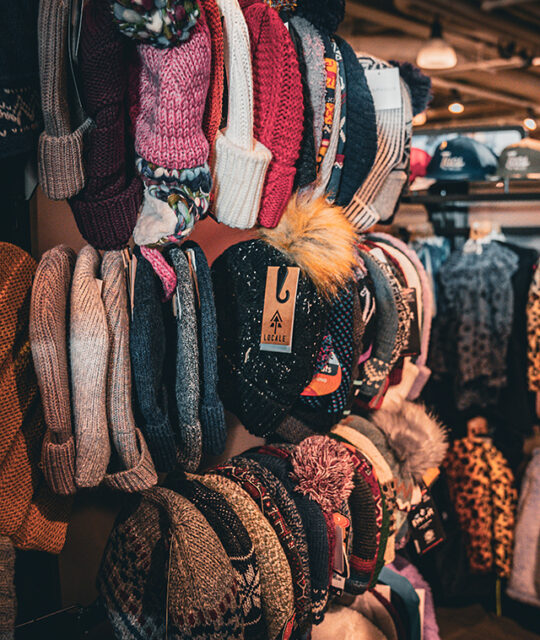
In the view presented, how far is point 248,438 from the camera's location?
6.27ft

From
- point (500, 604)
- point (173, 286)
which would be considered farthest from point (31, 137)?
point (500, 604)

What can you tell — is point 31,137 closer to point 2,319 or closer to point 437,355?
point 2,319

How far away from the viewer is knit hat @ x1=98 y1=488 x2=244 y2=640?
1.02 metres

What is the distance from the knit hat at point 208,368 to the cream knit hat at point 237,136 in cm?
19

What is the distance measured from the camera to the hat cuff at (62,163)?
3.17ft

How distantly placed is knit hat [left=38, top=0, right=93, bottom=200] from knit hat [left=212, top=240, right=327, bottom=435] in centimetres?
48

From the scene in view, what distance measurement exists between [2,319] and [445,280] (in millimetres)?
2455

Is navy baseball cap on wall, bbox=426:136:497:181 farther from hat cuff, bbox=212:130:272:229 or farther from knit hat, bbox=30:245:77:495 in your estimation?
knit hat, bbox=30:245:77:495

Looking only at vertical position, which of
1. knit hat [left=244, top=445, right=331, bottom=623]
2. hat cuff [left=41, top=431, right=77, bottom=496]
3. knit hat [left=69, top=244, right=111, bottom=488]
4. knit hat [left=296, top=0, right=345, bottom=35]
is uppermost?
knit hat [left=296, top=0, right=345, bottom=35]

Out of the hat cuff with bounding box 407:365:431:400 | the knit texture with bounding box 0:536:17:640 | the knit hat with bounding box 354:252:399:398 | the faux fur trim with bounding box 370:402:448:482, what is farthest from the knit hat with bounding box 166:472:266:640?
the hat cuff with bounding box 407:365:431:400

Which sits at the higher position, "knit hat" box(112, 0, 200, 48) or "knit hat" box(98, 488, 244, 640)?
"knit hat" box(112, 0, 200, 48)

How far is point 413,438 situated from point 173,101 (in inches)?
48.6

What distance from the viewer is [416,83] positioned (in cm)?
172

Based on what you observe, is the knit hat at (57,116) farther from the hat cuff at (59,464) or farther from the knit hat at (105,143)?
the hat cuff at (59,464)
